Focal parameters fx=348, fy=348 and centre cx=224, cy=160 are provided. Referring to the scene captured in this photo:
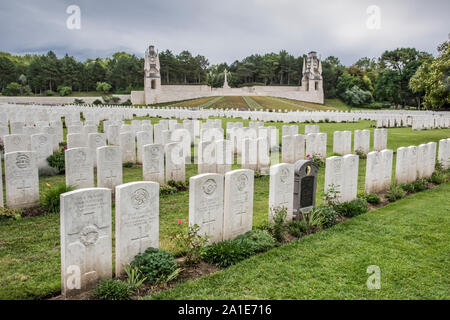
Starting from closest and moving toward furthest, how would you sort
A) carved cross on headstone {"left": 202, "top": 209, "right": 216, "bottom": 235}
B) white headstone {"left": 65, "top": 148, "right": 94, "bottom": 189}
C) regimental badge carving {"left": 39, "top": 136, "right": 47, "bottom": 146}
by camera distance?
carved cross on headstone {"left": 202, "top": 209, "right": 216, "bottom": 235} → white headstone {"left": 65, "top": 148, "right": 94, "bottom": 189} → regimental badge carving {"left": 39, "top": 136, "right": 47, "bottom": 146}

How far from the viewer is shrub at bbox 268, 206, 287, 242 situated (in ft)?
19.1

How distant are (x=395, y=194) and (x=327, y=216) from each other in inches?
110

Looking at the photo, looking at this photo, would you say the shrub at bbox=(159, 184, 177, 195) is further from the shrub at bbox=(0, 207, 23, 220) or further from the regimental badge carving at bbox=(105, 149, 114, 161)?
the shrub at bbox=(0, 207, 23, 220)

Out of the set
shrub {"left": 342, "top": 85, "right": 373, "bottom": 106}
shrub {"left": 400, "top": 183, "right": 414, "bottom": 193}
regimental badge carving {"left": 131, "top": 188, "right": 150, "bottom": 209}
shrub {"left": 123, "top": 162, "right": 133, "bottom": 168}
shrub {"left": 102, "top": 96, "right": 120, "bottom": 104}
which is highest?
shrub {"left": 342, "top": 85, "right": 373, "bottom": 106}

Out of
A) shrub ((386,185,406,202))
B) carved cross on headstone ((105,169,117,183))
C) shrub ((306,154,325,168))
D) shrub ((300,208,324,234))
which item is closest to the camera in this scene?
shrub ((300,208,324,234))

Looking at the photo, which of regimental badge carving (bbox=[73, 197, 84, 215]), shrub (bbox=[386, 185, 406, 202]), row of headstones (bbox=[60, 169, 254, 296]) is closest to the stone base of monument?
row of headstones (bbox=[60, 169, 254, 296])

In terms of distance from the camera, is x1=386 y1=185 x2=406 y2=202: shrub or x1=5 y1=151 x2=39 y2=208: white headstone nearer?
x1=5 y1=151 x2=39 y2=208: white headstone

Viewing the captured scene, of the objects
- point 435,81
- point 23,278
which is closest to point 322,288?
point 23,278

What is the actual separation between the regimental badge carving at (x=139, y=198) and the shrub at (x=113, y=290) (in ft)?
3.13

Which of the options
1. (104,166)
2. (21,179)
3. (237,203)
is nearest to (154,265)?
(237,203)

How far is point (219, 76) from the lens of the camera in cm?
7725

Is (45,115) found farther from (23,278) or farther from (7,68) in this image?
(7,68)

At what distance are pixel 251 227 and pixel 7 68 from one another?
240 feet

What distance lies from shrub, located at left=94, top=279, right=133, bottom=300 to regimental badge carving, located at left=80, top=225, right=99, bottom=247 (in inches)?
19.9
